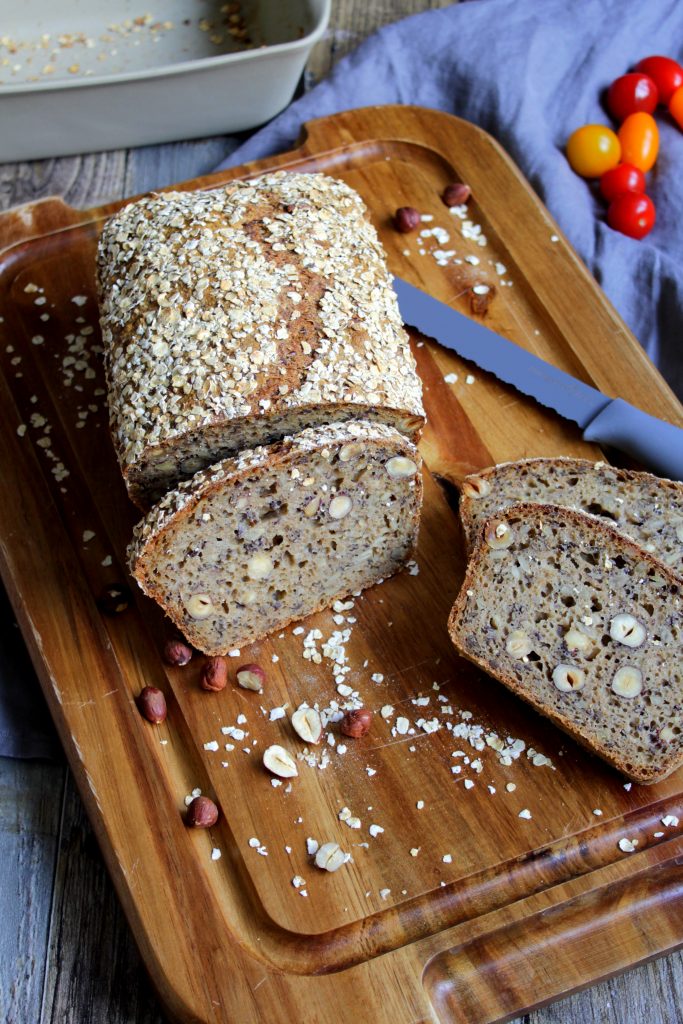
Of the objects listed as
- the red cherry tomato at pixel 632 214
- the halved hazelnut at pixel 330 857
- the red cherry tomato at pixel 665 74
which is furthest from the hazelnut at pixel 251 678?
the red cherry tomato at pixel 665 74

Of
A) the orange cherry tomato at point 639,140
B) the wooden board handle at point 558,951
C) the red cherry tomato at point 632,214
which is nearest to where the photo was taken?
the wooden board handle at point 558,951

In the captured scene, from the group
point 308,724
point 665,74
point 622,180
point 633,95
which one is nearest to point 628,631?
point 308,724

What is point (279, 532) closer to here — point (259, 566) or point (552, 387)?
point (259, 566)

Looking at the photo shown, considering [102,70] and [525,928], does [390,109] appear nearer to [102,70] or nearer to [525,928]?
[102,70]

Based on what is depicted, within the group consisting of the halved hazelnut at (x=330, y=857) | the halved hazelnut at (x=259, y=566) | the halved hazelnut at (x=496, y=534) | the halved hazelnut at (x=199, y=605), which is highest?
the halved hazelnut at (x=496, y=534)

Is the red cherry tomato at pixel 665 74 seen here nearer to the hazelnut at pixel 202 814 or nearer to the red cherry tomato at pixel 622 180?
the red cherry tomato at pixel 622 180

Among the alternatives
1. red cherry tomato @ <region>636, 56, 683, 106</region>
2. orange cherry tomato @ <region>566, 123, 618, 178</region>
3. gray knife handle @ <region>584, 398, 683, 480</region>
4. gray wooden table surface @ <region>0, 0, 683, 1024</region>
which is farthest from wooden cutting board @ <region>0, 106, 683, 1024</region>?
red cherry tomato @ <region>636, 56, 683, 106</region>

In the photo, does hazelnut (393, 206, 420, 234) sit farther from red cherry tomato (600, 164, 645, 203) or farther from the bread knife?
red cherry tomato (600, 164, 645, 203)
